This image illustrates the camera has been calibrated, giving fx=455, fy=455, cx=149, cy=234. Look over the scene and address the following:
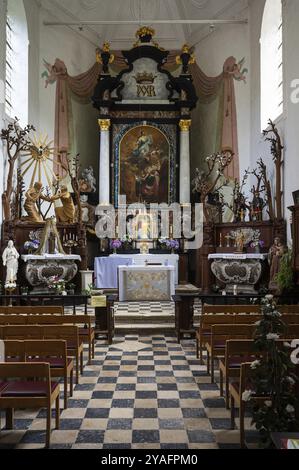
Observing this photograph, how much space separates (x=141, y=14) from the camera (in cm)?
1822

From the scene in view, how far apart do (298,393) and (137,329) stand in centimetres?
548

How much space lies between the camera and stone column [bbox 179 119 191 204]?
661 inches

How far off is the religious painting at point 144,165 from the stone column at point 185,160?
0.60 m

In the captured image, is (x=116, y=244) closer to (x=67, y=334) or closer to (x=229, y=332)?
(x=67, y=334)

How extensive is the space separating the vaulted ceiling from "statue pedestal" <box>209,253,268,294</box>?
9.22 m

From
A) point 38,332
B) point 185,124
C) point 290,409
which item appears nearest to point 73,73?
point 185,124

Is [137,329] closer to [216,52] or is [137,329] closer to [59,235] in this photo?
[59,235]

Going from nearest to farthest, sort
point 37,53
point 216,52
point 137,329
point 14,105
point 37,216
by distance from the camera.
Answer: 1. point 137,329
2. point 37,216
3. point 14,105
4. point 37,53
5. point 216,52

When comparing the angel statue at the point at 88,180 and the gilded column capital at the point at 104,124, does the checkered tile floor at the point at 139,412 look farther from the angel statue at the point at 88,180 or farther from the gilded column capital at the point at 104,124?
the gilded column capital at the point at 104,124

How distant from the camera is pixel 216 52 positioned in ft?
56.6

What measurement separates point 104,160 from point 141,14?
635 cm

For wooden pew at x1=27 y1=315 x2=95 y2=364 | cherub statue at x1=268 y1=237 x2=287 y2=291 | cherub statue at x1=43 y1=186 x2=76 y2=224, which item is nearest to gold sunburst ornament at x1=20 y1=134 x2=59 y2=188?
cherub statue at x1=43 y1=186 x2=76 y2=224

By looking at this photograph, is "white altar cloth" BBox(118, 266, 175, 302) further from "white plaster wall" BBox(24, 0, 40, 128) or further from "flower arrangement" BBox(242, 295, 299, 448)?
"flower arrangement" BBox(242, 295, 299, 448)
